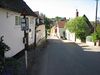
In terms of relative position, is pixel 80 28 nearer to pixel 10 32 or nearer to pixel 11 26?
pixel 11 26

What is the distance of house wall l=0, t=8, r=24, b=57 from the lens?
1673 cm

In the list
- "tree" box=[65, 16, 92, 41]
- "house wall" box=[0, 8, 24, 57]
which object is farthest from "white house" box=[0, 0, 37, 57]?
"tree" box=[65, 16, 92, 41]

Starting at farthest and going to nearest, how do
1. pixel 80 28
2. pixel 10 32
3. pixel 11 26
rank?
1. pixel 80 28
2. pixel 11 26
3. pixel 10 32

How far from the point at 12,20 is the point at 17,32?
Answer: 93.6 inches

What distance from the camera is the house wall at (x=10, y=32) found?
1673 cm

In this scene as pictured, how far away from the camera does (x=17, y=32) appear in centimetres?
2158

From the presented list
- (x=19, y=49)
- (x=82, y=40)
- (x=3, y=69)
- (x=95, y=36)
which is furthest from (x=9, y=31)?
(x=82, y=40)

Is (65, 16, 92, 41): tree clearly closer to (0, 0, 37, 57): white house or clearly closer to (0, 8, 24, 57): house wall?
(0, 0, 37, 57): white house

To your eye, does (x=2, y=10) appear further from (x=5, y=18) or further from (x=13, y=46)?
(x=13, y=46)

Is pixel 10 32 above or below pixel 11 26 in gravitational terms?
below

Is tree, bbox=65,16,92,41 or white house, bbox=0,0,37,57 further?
tree, bbox=65,16,92,41

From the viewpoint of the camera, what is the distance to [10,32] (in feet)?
61.4

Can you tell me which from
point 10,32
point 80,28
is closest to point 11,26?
point 10,32

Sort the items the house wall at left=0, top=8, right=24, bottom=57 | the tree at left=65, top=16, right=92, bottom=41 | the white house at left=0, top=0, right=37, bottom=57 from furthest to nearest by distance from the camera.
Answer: the tree at left=65, top=16, right=92, bottom=41
the house wall at left=0, top=8, right=24, bottom=57
the white house at left=0, top=0, right=37, bottom=57
